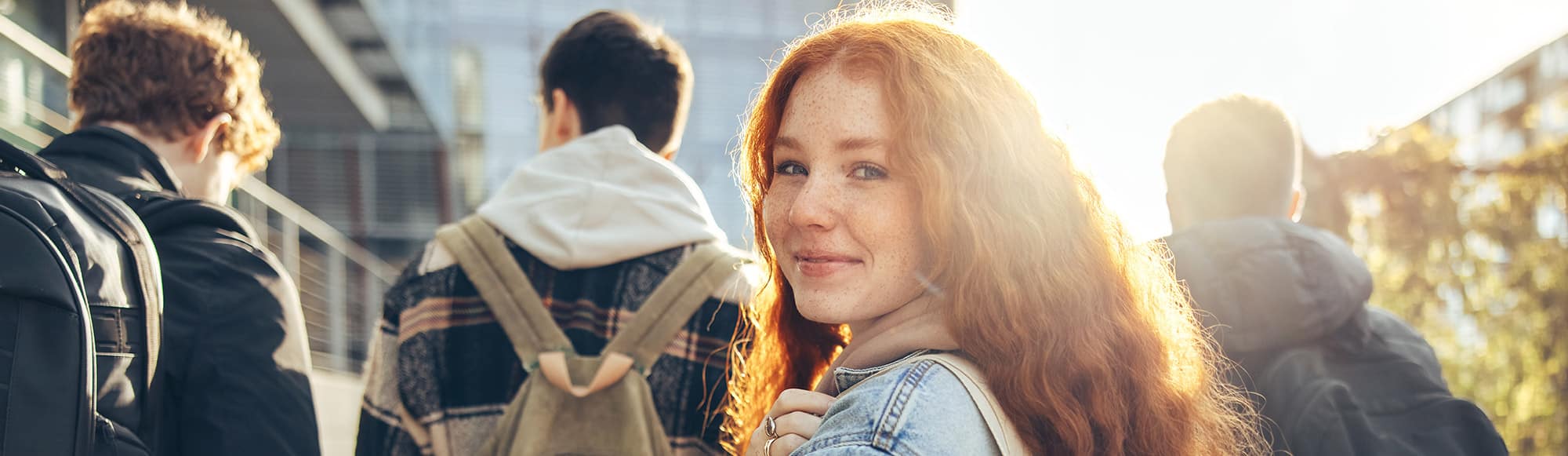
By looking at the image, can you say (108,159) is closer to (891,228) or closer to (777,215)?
(777,215)

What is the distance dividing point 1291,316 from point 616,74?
1485mm

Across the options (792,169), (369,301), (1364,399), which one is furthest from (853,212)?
(369,301)

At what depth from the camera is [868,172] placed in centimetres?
150

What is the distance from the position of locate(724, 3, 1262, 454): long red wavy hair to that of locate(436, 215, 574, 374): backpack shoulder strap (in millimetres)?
1039

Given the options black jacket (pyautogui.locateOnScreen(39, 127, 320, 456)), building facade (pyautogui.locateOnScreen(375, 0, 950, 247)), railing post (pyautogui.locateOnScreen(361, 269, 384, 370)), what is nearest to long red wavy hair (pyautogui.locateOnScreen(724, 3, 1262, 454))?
black jacket (pyautogui.locateOnScreen(39, 127, 320, 456))

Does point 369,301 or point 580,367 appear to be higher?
point 580,367

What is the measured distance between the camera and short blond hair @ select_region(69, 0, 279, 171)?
2.44 meters

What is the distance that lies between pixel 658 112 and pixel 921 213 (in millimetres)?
1434

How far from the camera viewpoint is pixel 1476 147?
9.23 meters

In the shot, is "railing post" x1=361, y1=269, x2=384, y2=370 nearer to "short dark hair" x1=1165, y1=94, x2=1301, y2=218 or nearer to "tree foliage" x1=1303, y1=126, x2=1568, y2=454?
"tree foliage" x1=1303, y1=126, x2=1568, y2=454

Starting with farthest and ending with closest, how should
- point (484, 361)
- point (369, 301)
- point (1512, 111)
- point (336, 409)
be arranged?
point (1512, 111) → point (369, 301) → point (336, 409) → point (484, 361)

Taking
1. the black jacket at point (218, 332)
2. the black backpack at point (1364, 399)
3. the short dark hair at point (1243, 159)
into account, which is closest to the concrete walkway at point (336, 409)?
the black jacket at point (218, 332)

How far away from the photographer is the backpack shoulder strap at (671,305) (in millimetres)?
2432

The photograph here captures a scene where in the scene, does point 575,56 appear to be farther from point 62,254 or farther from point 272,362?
point 62,254
